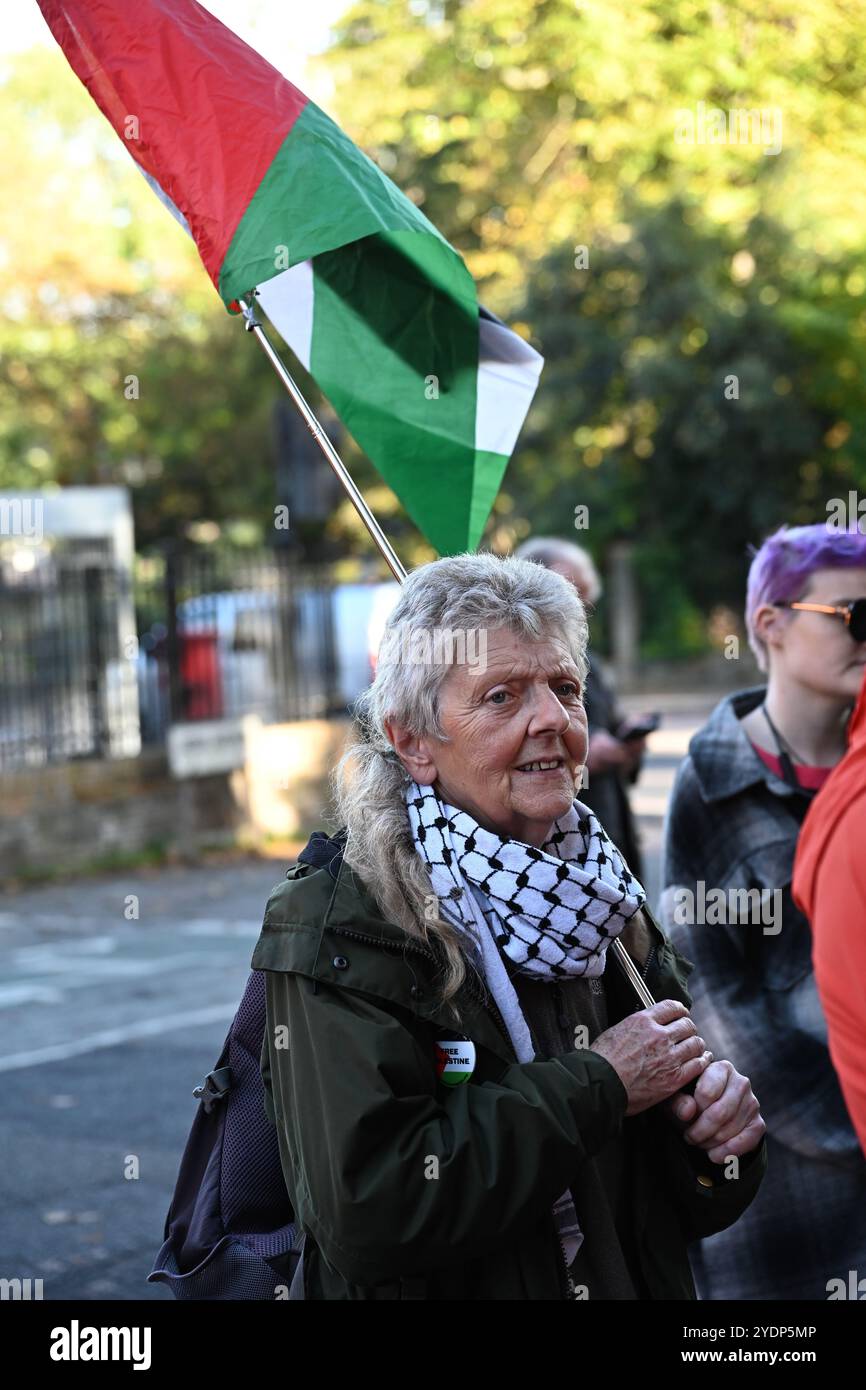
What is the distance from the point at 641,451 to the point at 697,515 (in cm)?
160

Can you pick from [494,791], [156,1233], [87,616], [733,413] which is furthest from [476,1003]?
[733,413]

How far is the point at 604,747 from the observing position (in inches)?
219

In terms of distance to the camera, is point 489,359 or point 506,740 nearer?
point 506,740

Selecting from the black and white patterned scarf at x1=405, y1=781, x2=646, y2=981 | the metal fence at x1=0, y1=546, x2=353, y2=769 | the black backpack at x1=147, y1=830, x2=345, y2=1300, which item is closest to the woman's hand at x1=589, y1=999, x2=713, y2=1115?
the black and white patterned scarf at x1=405, y1=781, x2=646, y2=981

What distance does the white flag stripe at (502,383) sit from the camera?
11.1 ft

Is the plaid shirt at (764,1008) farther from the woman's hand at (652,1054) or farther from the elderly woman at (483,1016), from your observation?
the woman's hand at (652,1054)

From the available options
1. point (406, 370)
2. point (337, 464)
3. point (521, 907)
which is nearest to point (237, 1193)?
point (521, 907)

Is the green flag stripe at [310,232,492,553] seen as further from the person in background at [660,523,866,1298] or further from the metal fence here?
the metal fence

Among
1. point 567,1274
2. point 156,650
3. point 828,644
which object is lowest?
point 567,1274

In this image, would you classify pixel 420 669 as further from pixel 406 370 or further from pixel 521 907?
pixel 406 370

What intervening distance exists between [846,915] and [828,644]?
164 centimetres

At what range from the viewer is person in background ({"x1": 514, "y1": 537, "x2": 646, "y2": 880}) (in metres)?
5.59

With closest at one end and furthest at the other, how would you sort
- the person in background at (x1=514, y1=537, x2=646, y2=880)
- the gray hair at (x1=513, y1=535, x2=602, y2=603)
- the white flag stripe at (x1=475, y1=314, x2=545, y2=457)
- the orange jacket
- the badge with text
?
1. the orange jacket
2. the badge with text
3. the white flag stripe at (x1=475, y1=314, x2=545, y2=457)
4. the person in background at (x1=514, y1=537, x2=646, y2=880)
5. the gray hair at (x1=513, y1=535, x2=602, y2=603)

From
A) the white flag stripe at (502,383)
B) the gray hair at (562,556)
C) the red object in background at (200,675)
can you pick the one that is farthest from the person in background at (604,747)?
the red object in background at (200,675)
